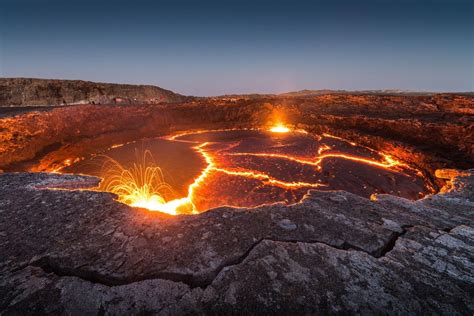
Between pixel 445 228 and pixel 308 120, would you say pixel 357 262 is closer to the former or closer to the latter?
pixel 445 228

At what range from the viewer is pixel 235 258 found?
75.7 inches

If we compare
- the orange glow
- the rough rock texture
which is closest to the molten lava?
the orange glow

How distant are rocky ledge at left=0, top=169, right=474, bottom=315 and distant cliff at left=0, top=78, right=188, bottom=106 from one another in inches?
636

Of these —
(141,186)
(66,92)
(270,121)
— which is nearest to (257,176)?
(141,186)

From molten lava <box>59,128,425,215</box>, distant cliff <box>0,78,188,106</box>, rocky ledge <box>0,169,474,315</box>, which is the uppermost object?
distant cliff <box>0,78,188,106</box>

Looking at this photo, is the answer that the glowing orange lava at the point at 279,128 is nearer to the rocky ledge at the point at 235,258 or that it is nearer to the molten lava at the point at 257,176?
the molten lava at the point at 257,176

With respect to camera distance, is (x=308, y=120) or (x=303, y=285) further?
(x=308, y=120)

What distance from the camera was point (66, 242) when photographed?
6.87 ft

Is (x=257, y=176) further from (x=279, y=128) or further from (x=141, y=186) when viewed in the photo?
(x=279, y=128)

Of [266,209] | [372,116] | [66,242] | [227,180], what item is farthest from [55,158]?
[372,116]

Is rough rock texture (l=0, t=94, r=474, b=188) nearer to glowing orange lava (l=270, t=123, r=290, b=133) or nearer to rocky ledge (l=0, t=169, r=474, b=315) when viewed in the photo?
glowing orange lava (l=270, t=123, r=290, b=133)

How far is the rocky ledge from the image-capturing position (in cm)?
156

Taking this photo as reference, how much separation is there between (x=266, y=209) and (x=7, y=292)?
2193 millimetres

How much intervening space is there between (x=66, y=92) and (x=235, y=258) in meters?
19.2
